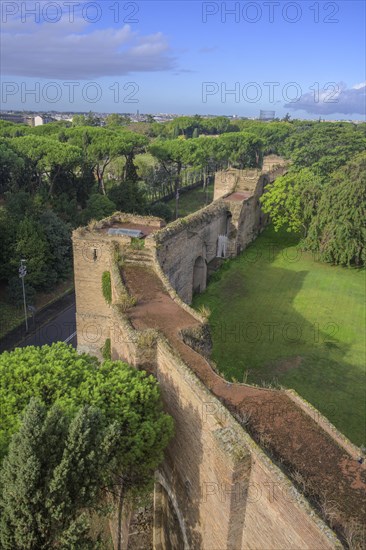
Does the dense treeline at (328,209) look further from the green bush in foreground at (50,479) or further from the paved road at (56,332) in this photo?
the green bush in foreground at (50,479)

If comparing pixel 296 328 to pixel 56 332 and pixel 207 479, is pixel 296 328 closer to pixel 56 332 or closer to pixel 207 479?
pixel 56 332

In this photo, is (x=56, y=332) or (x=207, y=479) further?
(x=56, y=332)

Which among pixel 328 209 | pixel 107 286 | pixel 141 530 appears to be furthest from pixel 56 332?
pixel 328 209

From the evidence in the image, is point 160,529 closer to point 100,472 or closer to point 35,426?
point 100,472

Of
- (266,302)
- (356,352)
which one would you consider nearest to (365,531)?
(356,352)

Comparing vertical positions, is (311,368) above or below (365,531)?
below

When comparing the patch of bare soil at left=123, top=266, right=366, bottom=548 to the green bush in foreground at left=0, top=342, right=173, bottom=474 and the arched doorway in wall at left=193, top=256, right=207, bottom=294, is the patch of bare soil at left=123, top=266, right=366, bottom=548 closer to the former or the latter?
the green bush in foreground at left=0, top=342, right=173, bottom=474
